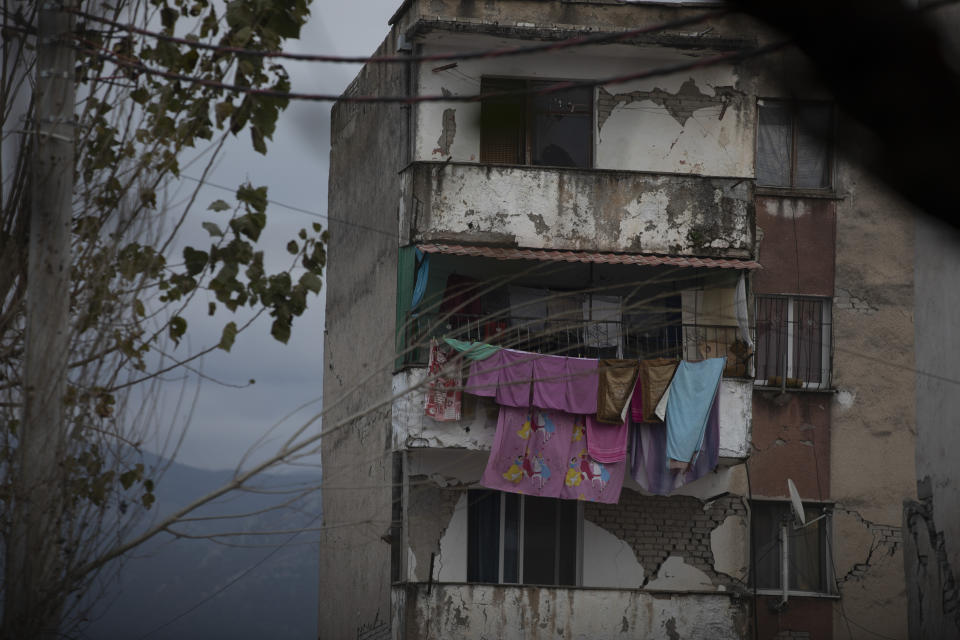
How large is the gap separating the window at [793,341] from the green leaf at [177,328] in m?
12.2

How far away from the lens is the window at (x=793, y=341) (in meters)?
19.0

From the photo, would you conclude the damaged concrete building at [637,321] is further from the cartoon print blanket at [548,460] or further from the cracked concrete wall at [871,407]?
the cartoon print blanket at [548,460]

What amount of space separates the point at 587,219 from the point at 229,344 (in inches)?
404

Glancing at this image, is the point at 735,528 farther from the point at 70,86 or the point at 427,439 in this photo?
the point at 70,86

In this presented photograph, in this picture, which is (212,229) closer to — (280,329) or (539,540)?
(280,329)

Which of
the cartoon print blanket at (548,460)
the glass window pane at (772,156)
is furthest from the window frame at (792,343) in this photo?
the cartoon print blanket at (548,460)

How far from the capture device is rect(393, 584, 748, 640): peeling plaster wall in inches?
637

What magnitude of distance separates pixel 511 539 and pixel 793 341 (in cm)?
524

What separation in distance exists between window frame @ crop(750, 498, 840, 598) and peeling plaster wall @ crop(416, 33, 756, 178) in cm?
479

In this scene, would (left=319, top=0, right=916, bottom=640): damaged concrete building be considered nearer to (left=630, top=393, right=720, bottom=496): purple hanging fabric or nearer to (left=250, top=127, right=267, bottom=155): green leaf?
(left=630, top=393, right=720, bottom=496): purple hanging fabric

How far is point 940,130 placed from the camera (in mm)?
2766

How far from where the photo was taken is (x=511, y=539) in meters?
17.5

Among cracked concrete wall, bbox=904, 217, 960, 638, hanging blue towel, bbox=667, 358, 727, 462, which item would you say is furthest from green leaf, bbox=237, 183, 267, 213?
cracked concrete wall, bbox=904, 217, 960, 638

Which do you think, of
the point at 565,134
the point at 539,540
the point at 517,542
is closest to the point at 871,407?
the point at 539,540
